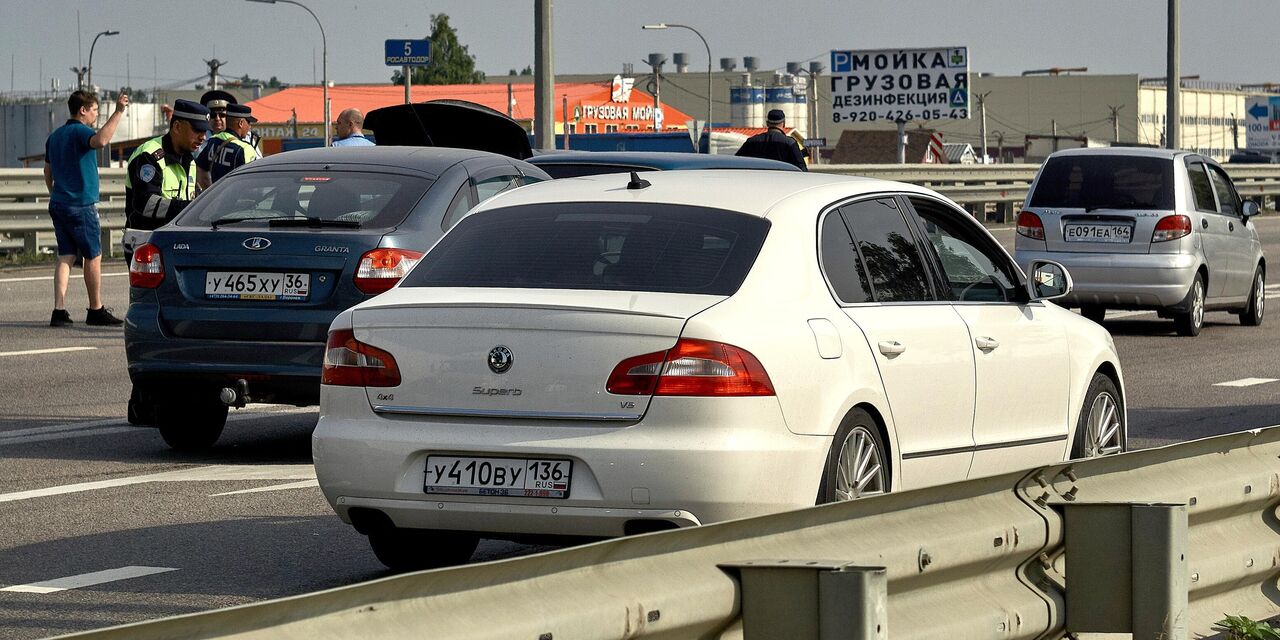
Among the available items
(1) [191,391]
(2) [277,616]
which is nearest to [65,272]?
(1) [191,391]

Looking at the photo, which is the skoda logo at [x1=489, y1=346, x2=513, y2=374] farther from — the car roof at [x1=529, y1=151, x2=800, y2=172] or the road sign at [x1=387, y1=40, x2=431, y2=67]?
the road sign at [x1=387, y1=40, x2=431, y2=67]

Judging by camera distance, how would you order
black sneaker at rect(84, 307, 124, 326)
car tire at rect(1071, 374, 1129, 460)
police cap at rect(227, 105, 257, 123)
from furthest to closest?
black sneaker at rect(84, 307, 124, 326), police cap at rect(227, 105, 257, 123), car tire at rect(1071, 374, 1129, 460)

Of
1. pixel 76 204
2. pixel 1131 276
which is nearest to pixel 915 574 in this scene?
pixel 76 204

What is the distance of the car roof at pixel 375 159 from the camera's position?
33.1 ft

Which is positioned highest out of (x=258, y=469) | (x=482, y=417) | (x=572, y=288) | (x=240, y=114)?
(x=240, y=114)

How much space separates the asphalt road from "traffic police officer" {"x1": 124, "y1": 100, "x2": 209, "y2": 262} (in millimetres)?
1192

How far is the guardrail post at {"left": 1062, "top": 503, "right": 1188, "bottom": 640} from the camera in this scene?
196 inches

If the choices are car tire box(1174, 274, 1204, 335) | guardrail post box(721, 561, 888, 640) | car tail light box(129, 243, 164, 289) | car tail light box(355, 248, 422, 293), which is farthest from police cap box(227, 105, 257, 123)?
guardrail post box(721, 561, 888, 640)

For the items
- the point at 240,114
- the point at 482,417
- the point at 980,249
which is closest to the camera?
the point at 482,417

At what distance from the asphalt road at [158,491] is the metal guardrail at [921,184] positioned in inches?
294

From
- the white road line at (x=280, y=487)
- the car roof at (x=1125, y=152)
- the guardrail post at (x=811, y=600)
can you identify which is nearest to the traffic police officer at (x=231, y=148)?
the white road line at (x=280, y=487)

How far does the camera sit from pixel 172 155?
1392 cm

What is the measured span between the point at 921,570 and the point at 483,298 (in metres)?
2.00

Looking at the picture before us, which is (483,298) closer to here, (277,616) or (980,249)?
(980,249)
